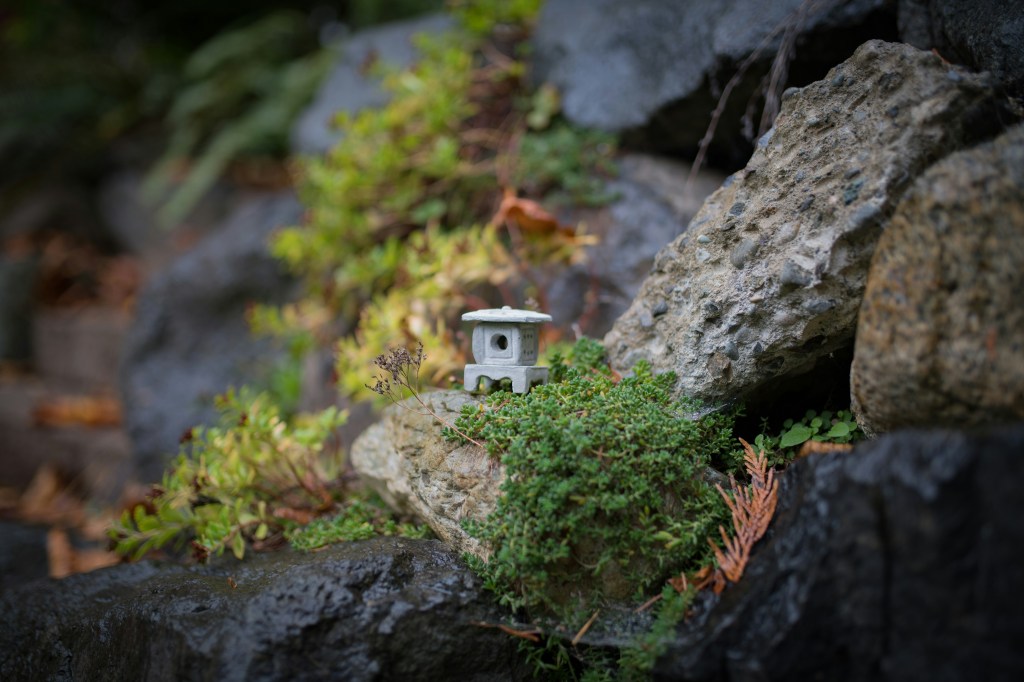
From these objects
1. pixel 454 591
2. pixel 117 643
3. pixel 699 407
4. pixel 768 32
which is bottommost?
pixel 117 643

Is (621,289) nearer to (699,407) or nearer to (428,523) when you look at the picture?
(699,407)

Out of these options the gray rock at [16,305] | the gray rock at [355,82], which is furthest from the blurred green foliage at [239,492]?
the gray rock at [16,305]

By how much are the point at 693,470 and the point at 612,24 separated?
3.19 meters

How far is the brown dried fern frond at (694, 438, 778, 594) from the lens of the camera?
210 centimetres

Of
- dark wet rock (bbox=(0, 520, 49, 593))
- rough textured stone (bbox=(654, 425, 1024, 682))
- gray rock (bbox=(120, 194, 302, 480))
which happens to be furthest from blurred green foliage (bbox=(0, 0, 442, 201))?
rough textured stone (bbox=(654, 425, 1024, 682))

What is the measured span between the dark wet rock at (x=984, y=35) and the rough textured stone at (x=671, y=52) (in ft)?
1.29

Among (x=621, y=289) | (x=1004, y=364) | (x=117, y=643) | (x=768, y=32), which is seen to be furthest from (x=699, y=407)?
(x=117, y=643)

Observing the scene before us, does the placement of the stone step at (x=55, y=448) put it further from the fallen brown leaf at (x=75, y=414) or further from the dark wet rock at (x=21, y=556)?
the dark wet rock at (x=21, y=556)

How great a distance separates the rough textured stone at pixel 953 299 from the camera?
174cm

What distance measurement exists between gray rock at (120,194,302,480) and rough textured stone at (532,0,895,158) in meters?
2.52

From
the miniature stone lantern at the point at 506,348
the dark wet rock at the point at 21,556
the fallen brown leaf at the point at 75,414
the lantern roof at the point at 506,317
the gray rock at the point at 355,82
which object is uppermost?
the gray rock at the point at 355,82

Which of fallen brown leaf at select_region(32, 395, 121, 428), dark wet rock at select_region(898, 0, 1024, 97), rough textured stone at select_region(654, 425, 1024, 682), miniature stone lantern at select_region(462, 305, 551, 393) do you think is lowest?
rough textured stone at select_region(654, 425, 1024, 682)

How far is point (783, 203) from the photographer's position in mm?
2434

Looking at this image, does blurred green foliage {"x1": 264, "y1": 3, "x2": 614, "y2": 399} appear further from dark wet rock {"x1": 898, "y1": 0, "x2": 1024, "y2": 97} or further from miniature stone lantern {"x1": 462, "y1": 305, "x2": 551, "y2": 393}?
dark wet rock {"x1": 898, "y1": 0, "x2": 1024, "y2": 97}
